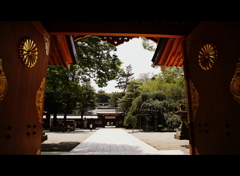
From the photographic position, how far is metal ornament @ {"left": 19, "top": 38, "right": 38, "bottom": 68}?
2.47 m

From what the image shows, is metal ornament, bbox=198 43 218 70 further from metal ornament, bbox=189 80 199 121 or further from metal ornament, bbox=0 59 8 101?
metal ornament, bbox=0 59 8 101

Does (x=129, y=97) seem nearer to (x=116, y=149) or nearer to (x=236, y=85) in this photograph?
(x=116, y=149)

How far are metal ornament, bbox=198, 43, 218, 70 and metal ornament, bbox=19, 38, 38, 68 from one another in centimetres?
326

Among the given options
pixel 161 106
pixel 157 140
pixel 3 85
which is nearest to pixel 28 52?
pixel 3 85

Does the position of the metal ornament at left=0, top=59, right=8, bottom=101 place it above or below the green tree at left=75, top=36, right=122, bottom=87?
below

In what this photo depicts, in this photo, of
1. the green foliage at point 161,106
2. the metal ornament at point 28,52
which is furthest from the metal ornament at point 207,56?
the green foliage at point 161,106

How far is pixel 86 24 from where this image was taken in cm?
344

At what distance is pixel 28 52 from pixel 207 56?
128 inches

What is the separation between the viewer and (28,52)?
8.57ft

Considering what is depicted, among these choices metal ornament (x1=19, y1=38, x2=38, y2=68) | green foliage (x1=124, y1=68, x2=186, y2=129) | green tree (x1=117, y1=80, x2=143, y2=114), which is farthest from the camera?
green tree (x1=117, y1=80, x2=143, y2=114)

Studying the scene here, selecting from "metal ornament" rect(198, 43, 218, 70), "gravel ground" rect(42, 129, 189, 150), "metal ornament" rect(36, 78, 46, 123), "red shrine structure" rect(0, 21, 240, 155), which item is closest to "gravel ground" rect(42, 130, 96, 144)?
"gravel ground" rect(42, 129, 189, 150)

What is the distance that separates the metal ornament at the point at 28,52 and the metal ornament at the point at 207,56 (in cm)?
326

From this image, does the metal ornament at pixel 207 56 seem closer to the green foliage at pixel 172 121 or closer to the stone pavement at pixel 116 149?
the stone pavement at pixel 116 149

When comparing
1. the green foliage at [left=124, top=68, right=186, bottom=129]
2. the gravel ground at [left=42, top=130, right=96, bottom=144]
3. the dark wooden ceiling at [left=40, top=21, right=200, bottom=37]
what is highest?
the dark wooden ceiling at [left=40, top=21, right=200, bottom=37]
